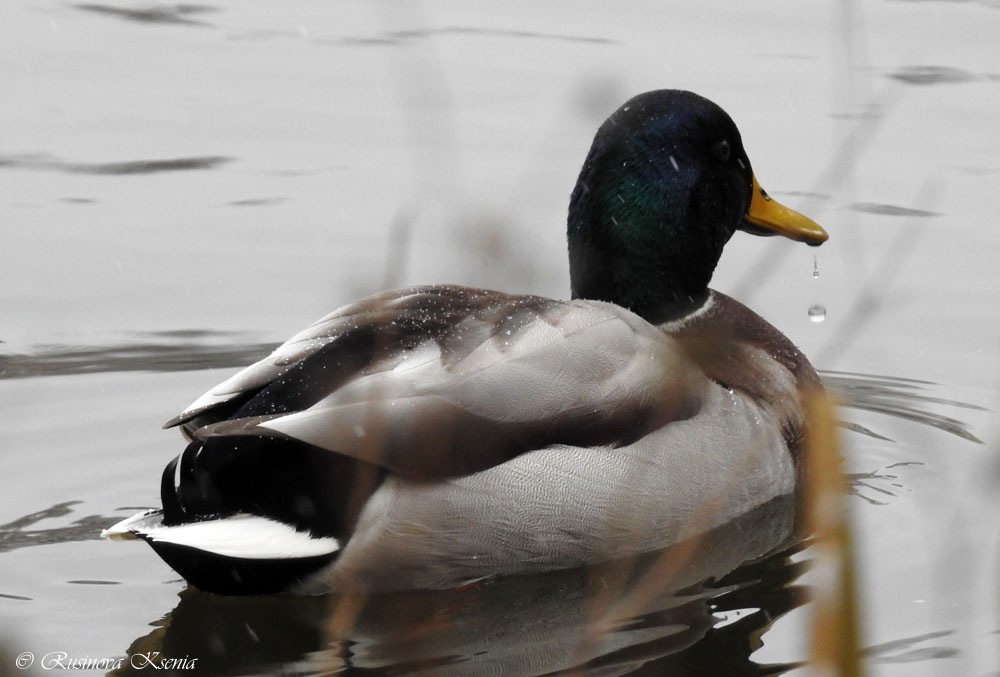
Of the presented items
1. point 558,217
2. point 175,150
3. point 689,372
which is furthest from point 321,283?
point 689,372

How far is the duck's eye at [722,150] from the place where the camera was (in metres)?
5.41

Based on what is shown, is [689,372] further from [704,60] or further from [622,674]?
[704,60]

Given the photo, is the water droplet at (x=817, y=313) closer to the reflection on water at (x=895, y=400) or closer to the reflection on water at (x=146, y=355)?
the reflection on water at (x=895, y=400)

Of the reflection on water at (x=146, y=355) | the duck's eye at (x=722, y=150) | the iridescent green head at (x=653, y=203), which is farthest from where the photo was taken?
the reflection on water at (x=146, y=355)

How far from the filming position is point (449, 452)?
4.26 metres

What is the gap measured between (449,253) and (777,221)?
1.19 metres

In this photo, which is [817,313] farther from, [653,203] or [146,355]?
[146,355]

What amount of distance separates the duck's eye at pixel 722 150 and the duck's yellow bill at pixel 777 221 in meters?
0.28

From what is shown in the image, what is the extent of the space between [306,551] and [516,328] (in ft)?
2.77

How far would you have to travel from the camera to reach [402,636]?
4.23 m

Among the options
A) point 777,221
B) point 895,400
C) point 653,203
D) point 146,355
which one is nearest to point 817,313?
point 895,400

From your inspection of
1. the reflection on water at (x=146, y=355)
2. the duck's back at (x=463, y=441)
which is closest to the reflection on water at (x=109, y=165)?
the reflection on water at (x=146, y=355)

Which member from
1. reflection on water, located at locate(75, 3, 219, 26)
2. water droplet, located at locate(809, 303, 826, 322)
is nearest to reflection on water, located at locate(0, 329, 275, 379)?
water droplet, located at locate(809, 303, 826, 322)

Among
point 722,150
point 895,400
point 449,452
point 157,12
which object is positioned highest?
point 157,12
